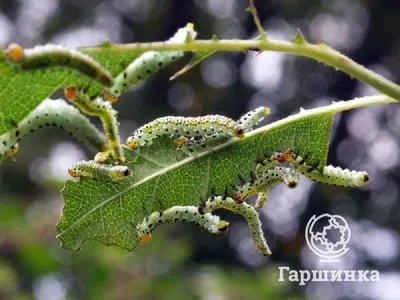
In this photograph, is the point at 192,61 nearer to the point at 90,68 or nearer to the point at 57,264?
the point at 90,68

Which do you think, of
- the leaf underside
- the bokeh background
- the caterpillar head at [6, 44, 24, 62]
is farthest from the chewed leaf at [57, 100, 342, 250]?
the bokeh background

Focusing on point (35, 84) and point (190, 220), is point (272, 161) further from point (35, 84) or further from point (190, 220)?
point (35, 84)

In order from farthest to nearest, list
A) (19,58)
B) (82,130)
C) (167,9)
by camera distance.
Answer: (167,9)
(82,130)
(19,58)

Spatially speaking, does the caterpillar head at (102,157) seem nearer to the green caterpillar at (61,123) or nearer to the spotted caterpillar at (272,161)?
the green caterpillar at (61,123)

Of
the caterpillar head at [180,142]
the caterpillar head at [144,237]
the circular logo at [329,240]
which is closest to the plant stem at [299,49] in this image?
the caterpillar head at [180,142]

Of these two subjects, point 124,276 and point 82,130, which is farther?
point 124,276

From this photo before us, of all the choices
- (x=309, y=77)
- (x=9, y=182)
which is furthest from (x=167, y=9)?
(x=9, y=182)
